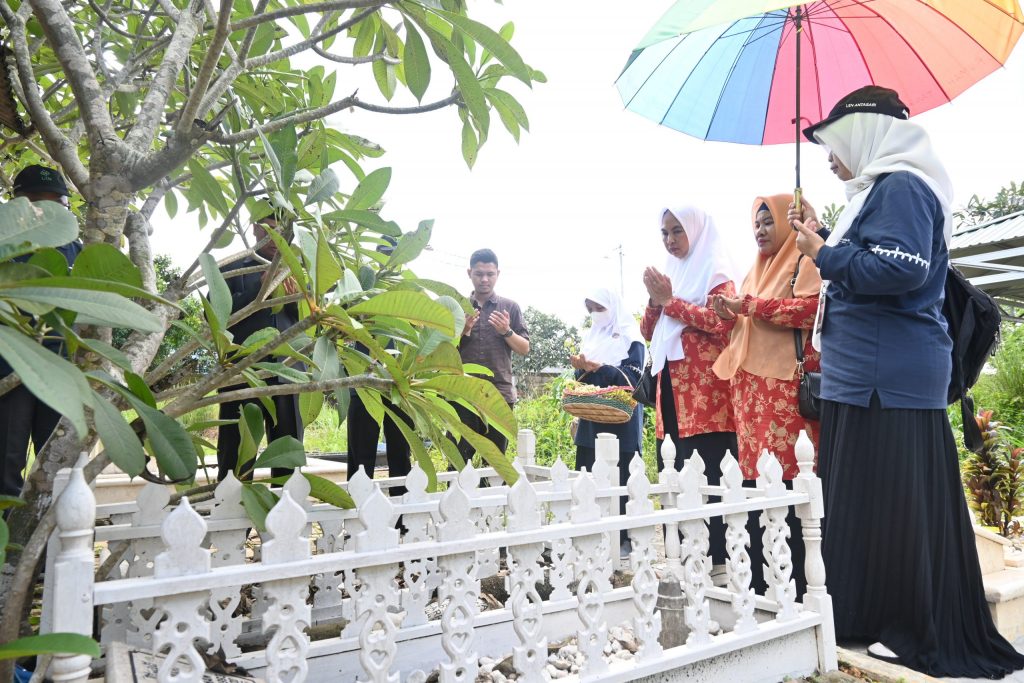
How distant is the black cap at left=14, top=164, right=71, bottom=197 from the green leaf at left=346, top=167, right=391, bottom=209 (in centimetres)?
134

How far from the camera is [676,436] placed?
3109 millimetres

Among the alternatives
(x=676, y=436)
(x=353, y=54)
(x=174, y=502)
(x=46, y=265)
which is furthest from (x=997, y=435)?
(x=46, y=265)

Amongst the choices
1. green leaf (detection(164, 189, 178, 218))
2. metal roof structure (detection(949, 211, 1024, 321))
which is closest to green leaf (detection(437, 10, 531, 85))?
green leaf (detection(164, 189, 178, 218))

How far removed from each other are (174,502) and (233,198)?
95cm

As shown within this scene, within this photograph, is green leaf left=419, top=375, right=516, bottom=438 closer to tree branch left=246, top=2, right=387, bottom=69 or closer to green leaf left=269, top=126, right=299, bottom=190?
green leaf left=269, top=126, right=299, bottom=190

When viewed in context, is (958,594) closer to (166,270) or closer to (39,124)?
(39,124)

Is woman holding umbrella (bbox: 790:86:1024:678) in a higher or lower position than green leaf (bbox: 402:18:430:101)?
lower

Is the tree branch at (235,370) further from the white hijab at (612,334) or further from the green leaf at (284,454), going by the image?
the white hijab at (612,334)

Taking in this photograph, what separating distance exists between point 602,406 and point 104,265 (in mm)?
2578

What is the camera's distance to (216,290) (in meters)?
1.13

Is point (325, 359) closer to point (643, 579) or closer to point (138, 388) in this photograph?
point (138, 388)

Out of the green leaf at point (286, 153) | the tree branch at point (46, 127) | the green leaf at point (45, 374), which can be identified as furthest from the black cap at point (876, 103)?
the green leaf at point (45, 374)

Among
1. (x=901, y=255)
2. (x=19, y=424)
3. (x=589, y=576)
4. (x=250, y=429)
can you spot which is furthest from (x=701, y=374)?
(x=19, y=424)

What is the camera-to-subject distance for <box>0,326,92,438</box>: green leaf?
2.30 ft
